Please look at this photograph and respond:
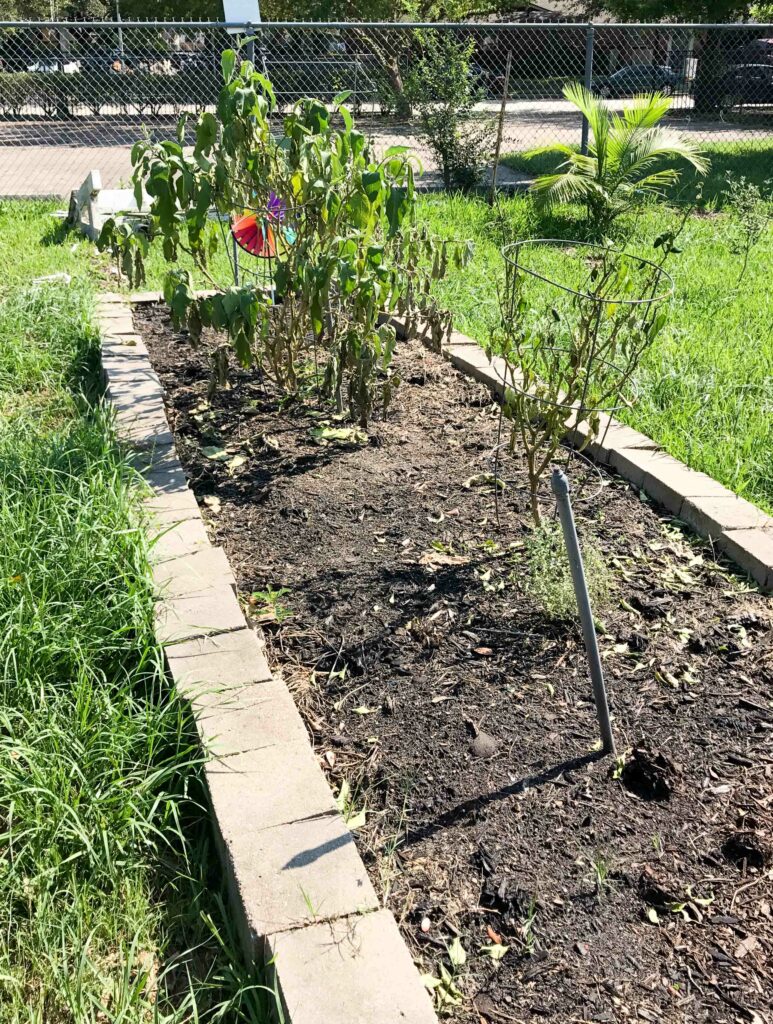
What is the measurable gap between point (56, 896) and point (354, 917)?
657 millimetres

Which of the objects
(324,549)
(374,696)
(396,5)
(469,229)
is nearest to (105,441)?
(324,549)

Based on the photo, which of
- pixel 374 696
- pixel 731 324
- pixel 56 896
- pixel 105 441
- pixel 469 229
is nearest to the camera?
pixel 56 896

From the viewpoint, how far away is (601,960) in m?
1.90

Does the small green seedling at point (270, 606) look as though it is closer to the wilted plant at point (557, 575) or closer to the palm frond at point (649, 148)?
the wilted plant at point (557, 575)

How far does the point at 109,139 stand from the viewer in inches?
632

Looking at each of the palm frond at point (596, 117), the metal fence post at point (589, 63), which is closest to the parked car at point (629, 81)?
the metal fence post at point (589, 63)

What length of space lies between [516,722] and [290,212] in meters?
2.45

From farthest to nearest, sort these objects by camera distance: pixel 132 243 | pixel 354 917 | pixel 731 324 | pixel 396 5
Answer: pixel 396 5
pixel 731 324
pixel 132 243
pixel 354 917

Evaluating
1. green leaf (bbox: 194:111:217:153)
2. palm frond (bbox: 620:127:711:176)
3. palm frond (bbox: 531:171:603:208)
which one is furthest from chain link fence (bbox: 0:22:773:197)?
green leaf (bbox: 194:111:217:153)

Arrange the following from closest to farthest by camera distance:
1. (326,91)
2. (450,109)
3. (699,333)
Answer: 1. (699,333)
2. (450,109)
3. (326,91)

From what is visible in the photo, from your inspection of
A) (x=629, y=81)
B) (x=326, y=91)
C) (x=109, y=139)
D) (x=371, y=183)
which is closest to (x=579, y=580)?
(x=371, y=183)

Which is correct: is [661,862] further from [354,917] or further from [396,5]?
[396,5]

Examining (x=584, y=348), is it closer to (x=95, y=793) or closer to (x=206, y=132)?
(x=206, y=132)

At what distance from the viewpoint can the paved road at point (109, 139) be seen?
12.1m
